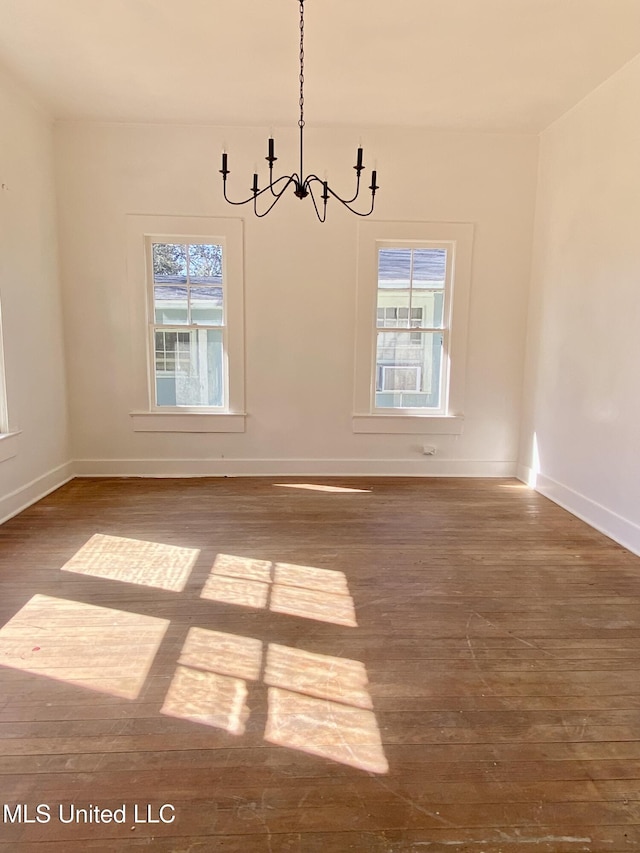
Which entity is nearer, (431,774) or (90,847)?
(90,847)

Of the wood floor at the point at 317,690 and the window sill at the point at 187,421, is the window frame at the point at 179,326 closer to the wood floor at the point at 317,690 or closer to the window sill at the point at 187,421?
the window sill at the point at 187,421

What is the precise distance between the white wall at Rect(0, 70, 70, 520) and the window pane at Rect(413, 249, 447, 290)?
10.7ft

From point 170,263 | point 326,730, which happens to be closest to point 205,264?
point 170,263

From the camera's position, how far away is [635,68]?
3.20 metres

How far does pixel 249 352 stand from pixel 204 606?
2.75 metres

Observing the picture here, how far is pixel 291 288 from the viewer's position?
15.1 feet

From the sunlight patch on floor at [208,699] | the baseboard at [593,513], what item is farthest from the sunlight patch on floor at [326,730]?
the baseboard at [593,513]

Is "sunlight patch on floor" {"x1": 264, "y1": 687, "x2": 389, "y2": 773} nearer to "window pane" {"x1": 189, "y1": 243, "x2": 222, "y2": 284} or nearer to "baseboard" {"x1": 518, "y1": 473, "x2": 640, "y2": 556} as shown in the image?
"baseboard" {"x1": 518, "y1": 473, "x2": 640, "y2": 556}

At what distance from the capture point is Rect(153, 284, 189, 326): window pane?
4.61m

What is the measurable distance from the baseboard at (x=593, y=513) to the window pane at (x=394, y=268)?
2.20 m

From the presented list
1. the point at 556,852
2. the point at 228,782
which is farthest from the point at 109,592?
the point at 556,852

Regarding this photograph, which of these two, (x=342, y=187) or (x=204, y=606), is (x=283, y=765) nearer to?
(x=204, y=606)

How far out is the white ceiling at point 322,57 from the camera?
9.20 feet

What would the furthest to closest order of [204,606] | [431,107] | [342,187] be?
[342,187], [431,107], [204,606]
